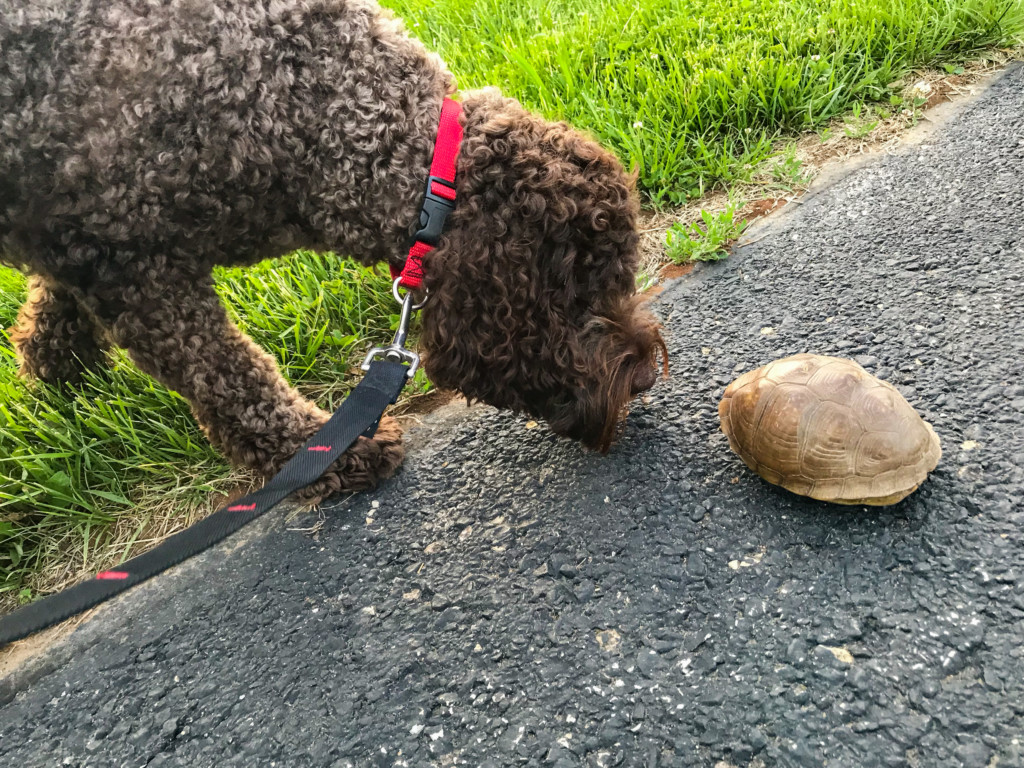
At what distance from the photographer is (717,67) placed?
391 centimetres

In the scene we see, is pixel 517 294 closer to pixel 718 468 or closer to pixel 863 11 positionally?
pixel 718 468

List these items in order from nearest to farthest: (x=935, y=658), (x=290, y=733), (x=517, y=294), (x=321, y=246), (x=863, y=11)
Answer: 1. (x=935, y=658)
2. (x=290, y=733)
3. (x=517, y=294)
4. (x=321, y=246)
5. (x=863, y=11)

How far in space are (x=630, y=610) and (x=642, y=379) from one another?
686mm

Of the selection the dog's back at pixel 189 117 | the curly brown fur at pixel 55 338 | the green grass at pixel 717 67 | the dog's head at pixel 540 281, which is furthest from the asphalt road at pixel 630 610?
the green grass at pixel 717 67

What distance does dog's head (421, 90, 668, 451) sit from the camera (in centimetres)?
197

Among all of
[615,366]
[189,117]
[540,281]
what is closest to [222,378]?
[189,117]

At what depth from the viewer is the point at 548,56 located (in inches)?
168

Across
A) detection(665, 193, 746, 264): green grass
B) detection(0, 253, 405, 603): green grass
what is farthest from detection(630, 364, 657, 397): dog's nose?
detection(665, 193, 746, 264): green grass

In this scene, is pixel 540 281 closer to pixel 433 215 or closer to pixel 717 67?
pixel 433 215

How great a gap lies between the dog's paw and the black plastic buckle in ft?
2.50

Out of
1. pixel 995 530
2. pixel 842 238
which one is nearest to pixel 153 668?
pixel 995 530

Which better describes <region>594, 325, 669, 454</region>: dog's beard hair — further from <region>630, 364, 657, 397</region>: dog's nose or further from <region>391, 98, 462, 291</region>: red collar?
<region>391, 98, 462, 291</region>: red collar

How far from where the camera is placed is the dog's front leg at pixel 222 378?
2188mm

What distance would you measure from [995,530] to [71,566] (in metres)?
2.86
